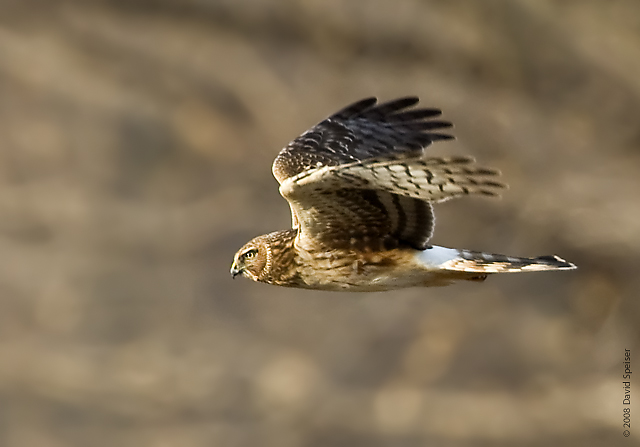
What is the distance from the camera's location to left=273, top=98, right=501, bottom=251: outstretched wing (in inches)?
54.9

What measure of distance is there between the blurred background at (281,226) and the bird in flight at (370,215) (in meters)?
2.35

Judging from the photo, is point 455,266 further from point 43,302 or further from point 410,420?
point 43,302

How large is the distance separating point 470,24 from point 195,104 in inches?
75.9

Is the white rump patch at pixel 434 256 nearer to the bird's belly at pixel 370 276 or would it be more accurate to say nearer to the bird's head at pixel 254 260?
the bird's belly at pixel 370 276

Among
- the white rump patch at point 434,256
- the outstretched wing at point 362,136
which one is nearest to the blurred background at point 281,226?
the outstretched wing at point 362,136

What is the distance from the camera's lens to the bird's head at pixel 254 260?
187 cm

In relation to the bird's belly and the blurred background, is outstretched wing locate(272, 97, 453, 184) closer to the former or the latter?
the bird's belly

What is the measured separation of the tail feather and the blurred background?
247 cm

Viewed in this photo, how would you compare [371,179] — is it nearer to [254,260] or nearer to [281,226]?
[254,260]

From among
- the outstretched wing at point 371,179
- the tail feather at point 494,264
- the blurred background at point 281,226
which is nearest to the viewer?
the outstretched wing at point 371,179

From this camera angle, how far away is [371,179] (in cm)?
146

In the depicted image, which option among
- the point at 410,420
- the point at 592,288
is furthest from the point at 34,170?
the point at 592,288

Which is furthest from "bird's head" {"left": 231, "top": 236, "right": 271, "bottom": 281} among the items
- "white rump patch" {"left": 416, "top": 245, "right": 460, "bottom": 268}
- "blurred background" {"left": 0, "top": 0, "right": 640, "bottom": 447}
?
"blurred background" {"left": 0, "top": 0, "right": 640, "bottom": 447}

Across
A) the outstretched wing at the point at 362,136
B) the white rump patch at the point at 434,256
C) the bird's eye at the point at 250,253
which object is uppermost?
the outstretched wing at the point at 362,136
